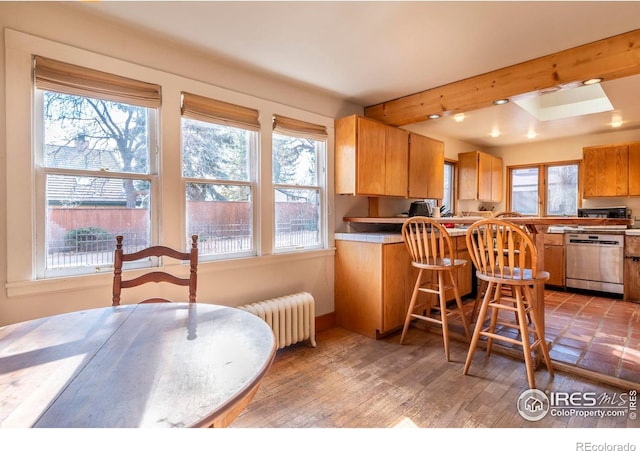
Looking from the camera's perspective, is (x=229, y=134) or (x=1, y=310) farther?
(x=229, y=134)

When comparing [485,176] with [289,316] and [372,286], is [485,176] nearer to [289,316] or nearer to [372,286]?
[372,286]

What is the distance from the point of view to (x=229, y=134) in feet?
8.36

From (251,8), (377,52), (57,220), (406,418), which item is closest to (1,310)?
(57,220)

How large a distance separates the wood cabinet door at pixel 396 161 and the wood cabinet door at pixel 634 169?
10.5 feet

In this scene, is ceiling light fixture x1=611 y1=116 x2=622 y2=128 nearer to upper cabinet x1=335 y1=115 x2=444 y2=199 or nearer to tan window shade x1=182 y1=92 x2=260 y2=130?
upper cabinet x1=335 y1=115 x2=444 y2=199

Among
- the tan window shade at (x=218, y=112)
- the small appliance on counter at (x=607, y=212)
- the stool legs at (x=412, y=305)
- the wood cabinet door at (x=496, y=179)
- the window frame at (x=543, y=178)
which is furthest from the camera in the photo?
the wood cabinet door at (x=496, y=179)

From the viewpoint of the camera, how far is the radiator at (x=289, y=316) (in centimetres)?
248

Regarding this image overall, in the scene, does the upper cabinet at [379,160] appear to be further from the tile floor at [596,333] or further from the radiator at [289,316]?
the tile floor at [596,333]

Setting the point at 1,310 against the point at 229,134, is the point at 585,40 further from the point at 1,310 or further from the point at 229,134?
the point at 1,310

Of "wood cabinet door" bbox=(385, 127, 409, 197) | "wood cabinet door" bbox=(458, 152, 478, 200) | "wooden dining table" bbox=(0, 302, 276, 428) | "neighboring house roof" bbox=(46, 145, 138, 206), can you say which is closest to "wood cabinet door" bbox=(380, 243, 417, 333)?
"wood cabinet door" bbox=(385, 127, 409, 197)

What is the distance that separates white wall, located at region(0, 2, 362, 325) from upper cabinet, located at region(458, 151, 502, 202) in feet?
7.79

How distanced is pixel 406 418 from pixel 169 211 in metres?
1.98

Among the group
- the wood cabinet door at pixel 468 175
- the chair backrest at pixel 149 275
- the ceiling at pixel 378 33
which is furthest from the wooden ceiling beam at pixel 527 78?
the chair backrest at pixel 149 275

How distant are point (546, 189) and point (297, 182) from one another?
4.48m
